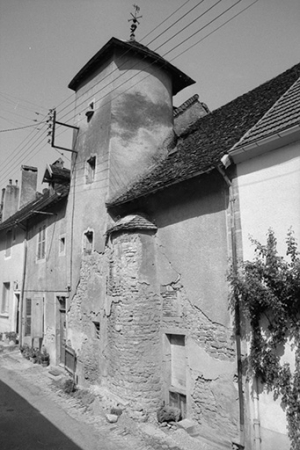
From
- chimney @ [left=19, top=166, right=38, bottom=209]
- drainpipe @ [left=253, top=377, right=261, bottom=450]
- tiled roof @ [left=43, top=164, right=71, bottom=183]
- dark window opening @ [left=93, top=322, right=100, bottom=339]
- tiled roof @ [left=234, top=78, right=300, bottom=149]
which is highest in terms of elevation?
chimney @ [left=19, top=166, right=38, bottom=209]

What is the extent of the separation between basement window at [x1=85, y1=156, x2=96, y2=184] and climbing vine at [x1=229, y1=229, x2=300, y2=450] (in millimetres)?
6466

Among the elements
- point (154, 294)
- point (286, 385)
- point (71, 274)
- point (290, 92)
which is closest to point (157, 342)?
point (154, 294)

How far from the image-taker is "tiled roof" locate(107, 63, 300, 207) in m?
7.55

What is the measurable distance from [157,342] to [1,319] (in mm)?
13144

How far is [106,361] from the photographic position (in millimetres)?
8820

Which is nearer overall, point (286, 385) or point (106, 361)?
point (286, 385)

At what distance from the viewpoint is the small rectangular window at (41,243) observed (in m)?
14.0

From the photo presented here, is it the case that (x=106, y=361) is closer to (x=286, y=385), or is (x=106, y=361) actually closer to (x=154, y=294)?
(x=154, y=294)

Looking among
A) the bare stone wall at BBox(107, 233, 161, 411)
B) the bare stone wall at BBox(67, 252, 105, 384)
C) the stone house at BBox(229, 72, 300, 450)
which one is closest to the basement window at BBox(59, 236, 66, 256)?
the bare stone wall at BBox(67, 252, 105, 384)

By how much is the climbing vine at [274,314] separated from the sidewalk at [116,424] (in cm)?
201

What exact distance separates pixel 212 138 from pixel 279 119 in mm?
2557

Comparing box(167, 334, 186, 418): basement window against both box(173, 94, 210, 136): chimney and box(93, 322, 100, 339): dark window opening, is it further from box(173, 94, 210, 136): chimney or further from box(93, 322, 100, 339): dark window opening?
box(173, 94, 210, 136): chimney

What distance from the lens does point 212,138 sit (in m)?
8.73

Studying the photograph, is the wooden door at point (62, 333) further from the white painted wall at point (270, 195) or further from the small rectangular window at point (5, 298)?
the white painted wall at point (270, 195)
